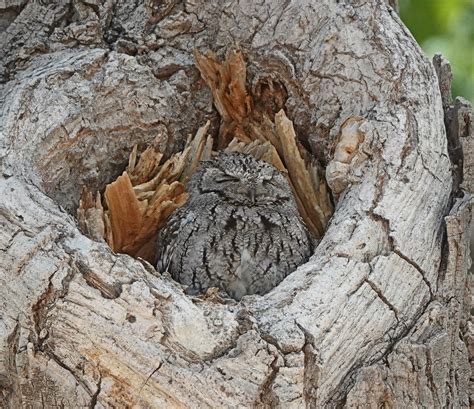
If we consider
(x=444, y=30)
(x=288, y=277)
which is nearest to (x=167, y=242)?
(x=288, y=277)

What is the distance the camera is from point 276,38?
4.26 meters

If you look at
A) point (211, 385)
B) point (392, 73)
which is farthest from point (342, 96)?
point (211, 385)

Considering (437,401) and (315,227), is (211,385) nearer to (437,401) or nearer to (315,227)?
(437,401)

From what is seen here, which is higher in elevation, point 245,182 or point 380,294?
point 245,182

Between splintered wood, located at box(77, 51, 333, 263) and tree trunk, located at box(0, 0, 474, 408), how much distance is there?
9 cm

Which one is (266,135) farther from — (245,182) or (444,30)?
(444,30)

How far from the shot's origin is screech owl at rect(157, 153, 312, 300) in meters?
3.87

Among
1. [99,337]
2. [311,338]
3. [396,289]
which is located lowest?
[99,337]

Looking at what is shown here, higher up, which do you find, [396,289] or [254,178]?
[254,178]

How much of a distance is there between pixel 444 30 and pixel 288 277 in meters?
3.70

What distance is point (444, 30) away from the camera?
6.27 metres

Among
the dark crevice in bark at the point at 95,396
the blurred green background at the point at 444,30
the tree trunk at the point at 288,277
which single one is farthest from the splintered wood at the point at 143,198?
the blurred green background at the point at 444,30

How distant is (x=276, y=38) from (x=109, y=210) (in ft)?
4.03

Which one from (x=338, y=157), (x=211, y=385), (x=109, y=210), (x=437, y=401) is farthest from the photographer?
(x=109, y=210)
